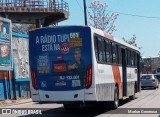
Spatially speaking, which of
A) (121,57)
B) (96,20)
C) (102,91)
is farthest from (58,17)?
(102,91)

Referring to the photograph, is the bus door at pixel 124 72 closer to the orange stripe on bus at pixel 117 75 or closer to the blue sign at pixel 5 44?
the orange stripe on bus at pixel 117 75

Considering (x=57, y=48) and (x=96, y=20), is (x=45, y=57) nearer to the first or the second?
(x=57, y=48)

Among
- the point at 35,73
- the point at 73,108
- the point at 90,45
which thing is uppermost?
the point at 90,45

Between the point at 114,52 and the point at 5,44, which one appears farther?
the point at 5,44

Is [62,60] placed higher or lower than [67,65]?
higher

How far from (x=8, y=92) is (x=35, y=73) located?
11.7 m

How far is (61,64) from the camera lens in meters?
14.3

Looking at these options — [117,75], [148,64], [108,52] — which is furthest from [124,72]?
[148,64]

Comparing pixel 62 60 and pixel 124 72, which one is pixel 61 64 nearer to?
pixel 62 60

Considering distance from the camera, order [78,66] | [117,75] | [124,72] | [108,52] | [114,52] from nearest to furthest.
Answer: [78,66]
[108,52]
[114,52]
[117,75]
[124,72]

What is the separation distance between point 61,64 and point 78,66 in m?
0.62

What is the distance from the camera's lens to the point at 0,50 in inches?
983

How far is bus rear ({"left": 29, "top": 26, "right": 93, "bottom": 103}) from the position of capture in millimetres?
14030

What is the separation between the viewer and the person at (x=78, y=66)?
1402 cm
